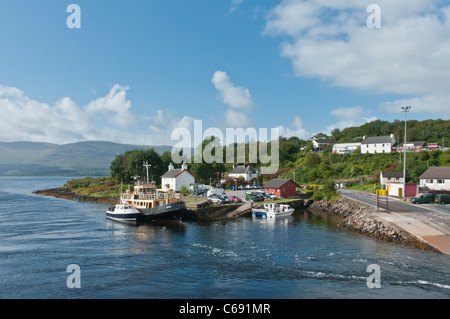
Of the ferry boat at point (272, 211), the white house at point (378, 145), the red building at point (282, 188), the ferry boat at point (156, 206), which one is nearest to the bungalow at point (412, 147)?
the white house at point (378, 145)

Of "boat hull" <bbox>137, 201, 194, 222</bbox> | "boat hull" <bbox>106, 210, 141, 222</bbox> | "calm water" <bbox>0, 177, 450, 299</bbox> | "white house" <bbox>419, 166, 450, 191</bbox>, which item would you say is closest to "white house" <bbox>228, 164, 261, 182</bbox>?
"boat hull" <bbox>137, 201, 194, 222</bbox>

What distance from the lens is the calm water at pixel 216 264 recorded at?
18.4 metres

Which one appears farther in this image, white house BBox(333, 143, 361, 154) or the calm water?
white house BBox(333, 143, 361, 154)

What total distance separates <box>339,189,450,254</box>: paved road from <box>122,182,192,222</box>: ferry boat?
25393 mm

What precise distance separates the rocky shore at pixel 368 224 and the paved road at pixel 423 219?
0.72 metres

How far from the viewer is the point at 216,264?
2334 cm

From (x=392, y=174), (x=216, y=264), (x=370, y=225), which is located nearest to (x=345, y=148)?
(x=392, y=174)

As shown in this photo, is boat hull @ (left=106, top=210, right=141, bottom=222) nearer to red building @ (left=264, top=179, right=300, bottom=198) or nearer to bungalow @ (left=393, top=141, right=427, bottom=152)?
red building @ (left=264, top=179, right=300, bottom=198)

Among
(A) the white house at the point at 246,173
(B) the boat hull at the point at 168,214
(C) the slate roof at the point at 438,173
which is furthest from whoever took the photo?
(A) the white house at the point at 246,173

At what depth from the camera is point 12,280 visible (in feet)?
67.9

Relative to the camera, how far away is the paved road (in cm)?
2670

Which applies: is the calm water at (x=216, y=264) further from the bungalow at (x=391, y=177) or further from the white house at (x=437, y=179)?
the bungalow at (x=391, y=177)
